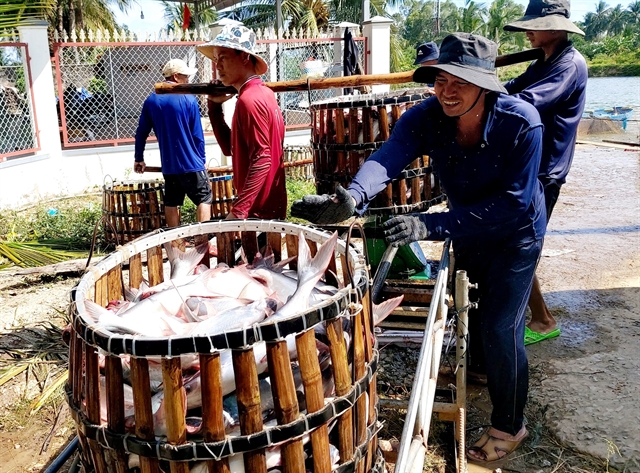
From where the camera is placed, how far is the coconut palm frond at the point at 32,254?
6.65 m

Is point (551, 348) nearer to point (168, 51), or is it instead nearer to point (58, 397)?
point (58, 397)

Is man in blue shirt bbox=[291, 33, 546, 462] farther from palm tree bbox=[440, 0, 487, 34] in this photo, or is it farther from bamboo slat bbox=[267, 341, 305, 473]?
palm tree bbox=[440, 0, 487, 34]

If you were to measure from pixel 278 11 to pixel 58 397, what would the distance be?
1712cm

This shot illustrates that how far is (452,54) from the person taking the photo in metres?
2.61

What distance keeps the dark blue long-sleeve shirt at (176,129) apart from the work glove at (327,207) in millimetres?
3871

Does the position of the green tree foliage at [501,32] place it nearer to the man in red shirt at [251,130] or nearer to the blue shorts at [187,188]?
the blue shorts at [187,188]

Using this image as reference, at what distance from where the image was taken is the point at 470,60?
8.50 feet

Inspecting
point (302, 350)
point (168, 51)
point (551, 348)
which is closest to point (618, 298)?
point (551, 348)

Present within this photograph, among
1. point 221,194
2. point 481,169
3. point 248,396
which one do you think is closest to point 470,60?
point 481,169

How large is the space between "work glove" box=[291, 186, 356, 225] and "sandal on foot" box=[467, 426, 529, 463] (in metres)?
1.53

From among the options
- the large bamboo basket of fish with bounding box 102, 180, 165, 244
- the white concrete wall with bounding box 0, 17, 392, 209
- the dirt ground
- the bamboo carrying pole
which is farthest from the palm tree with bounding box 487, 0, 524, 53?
the bamboo carrying pole

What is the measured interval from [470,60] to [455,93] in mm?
151

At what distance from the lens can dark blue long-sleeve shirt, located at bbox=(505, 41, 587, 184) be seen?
3.73 m

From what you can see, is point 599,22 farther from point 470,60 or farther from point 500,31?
point 470,60
